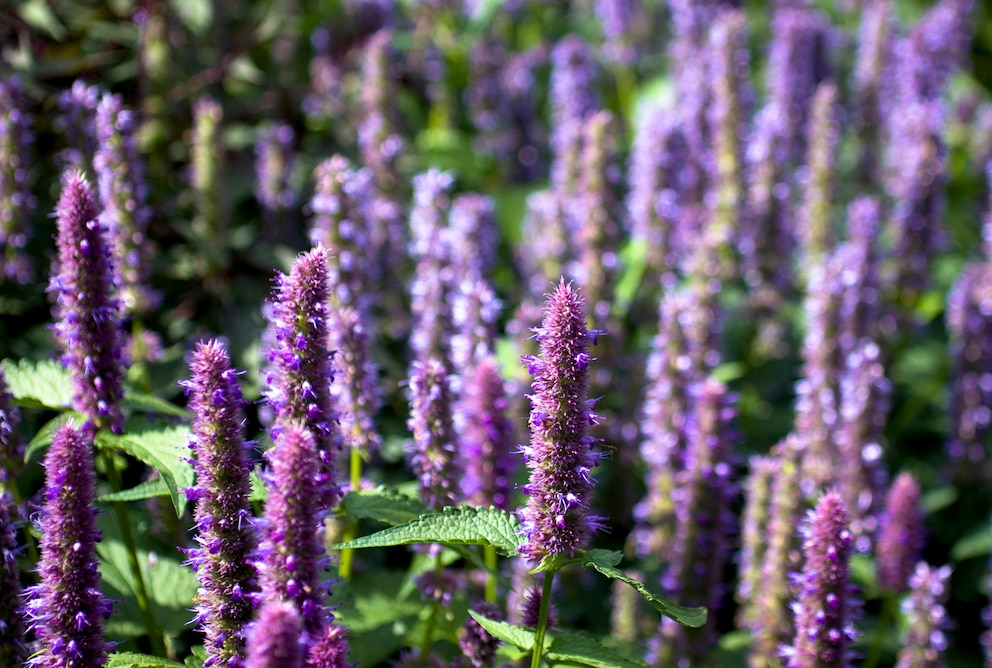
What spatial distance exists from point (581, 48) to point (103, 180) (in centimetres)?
488

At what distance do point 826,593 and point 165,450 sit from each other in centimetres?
227

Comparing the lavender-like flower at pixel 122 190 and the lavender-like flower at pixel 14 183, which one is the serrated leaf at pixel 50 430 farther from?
the lavender-like flower at pixel 14 183

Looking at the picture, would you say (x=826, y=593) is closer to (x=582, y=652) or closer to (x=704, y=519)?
(x=582, y=652)

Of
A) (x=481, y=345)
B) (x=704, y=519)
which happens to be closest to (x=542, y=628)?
(x=481, y=345)

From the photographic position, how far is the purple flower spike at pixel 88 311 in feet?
11.0

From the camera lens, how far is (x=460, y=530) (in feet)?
9.89

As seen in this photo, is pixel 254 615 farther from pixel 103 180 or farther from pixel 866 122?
pixel 866 122

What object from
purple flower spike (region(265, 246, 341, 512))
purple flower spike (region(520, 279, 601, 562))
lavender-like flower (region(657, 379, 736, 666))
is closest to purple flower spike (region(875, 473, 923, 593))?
lavender-like flower (region(657, 379, 736, 666))

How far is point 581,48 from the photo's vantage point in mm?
8648

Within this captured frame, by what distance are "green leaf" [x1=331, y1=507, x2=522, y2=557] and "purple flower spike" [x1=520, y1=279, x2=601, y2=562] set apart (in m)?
0.09

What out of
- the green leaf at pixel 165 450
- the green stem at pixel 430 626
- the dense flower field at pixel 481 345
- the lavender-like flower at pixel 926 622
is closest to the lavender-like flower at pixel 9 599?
the dense flower field at pixel 481 345

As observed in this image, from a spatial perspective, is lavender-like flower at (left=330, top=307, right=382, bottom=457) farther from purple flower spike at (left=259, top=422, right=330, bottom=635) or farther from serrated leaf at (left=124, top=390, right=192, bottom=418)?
purple flower spike at (left=259, top=422, right=330, bottom=635)

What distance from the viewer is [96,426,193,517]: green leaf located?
10.3 feet

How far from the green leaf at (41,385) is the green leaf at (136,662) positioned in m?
1.03
